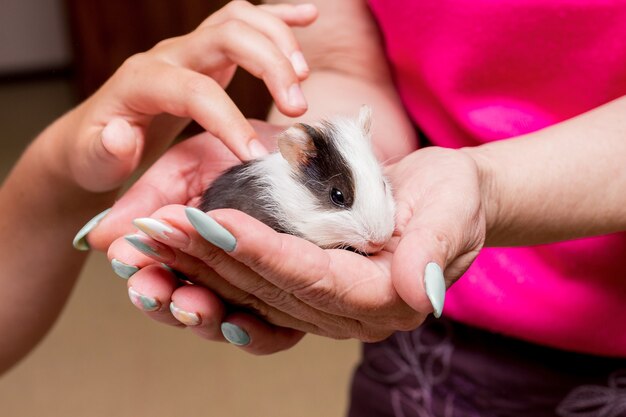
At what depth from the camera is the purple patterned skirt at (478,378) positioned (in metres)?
0.75

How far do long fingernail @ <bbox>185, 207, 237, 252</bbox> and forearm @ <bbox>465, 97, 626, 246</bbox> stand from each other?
0.21 meters

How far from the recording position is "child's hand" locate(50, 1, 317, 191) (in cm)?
63

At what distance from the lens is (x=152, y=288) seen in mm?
542

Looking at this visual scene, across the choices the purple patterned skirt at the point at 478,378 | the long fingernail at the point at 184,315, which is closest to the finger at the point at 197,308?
the long fingernail at the point at 184,315

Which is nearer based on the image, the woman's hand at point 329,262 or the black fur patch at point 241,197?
the woman's hand at point 329,262

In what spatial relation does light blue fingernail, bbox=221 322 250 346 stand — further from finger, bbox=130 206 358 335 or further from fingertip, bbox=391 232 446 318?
fingertip, bbox=391 232 446 318

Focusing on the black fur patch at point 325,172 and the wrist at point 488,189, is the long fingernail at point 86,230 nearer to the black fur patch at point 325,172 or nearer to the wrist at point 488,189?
the black fur patch at point 325,172

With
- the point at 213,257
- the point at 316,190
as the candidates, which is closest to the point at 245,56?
the point at 316,190

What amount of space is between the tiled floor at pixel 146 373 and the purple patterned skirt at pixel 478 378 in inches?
30.5

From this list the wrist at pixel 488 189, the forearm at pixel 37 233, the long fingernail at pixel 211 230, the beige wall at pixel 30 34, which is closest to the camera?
the long fingernail at pixel 211 230

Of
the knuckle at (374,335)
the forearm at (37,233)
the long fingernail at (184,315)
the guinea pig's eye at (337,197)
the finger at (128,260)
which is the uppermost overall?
the finger at (128,260)

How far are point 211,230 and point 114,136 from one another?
237 mm

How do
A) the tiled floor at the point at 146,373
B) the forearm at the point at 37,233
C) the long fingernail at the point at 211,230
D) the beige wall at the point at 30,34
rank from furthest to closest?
the tiled floor at the point at 146,373, the beige wall at the point at 30,34, the forearm at the point at 37,233, the long fingernail at the point at 211,230

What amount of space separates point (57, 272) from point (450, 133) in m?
0.44
